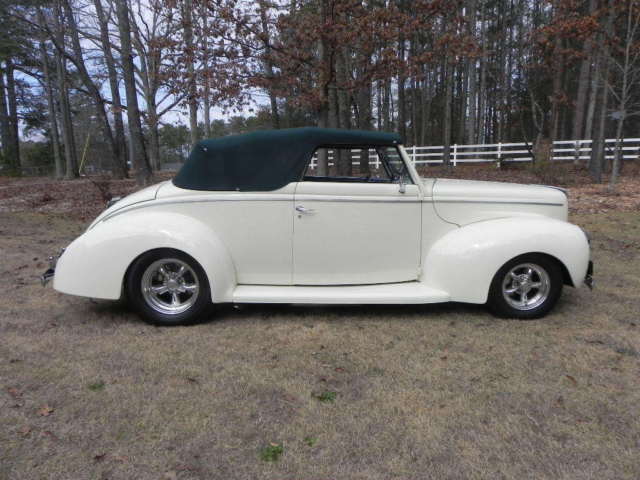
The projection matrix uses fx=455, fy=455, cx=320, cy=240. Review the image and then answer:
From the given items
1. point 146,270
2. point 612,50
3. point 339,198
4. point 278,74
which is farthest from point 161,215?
point 612,50

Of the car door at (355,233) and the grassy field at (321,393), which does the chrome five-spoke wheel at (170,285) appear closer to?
the grassy field at (321,393)

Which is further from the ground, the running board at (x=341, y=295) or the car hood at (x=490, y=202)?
the car hood at (x=490, y=202)

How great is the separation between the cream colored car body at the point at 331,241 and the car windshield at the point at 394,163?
0.34ft

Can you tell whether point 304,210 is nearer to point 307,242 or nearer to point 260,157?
point 307,242

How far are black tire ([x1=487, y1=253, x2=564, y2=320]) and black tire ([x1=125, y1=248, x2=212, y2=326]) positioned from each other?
2.52 meters

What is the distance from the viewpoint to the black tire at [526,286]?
13.1 feet

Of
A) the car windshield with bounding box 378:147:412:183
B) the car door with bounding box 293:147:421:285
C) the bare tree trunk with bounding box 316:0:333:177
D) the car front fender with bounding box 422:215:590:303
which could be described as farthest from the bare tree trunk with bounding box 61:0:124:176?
the car front fender with bounding box 422:215:590:303

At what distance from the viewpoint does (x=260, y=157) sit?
4.11 m

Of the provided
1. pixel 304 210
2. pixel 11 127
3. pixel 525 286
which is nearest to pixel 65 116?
pixel 11 127

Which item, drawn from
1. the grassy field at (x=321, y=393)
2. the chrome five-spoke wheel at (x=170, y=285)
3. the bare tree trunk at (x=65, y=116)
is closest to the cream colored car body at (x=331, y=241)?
the chrome five-spoke wheel at (x=170, y=285)

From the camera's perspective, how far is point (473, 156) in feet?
79.1

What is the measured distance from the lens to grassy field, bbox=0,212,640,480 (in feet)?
7.37

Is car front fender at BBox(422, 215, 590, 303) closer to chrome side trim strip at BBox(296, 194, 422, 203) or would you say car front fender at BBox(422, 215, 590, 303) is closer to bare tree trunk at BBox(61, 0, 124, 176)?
chrome side trim strip at BBox(296, 194, 422, 203)

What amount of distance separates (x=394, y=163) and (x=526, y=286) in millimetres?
1649
